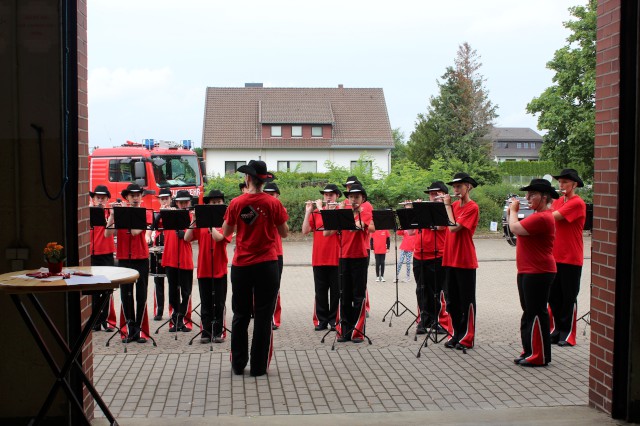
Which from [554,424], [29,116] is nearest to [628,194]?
[554,424]

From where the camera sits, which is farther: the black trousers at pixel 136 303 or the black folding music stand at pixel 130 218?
the black trousers at pixel 136 303

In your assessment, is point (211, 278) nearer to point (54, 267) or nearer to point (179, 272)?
point (179, 272)

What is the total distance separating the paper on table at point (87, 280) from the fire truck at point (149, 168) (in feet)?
55.8

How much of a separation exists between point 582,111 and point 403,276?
23.2 meters

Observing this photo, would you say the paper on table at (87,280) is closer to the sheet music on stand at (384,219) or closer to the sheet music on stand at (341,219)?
the sheet music on stand at (341,219)

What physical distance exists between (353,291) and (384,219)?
3.77 feet

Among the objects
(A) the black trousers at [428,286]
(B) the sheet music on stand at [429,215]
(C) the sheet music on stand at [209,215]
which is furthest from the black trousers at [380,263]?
(C) the sheet music on stand at [209,215]

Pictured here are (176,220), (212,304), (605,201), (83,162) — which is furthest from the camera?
(212,304)

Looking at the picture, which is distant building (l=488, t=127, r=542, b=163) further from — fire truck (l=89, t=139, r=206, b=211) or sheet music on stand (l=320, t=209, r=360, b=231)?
sheet music on stand (l=320, t=209, r=360, b=231)

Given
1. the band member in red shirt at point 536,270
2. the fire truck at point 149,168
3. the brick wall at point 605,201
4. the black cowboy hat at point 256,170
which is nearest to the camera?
the brick wall at point 605,201

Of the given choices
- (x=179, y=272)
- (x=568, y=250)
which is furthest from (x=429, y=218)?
(x=179, y=272)

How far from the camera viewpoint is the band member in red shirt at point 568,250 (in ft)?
28.9

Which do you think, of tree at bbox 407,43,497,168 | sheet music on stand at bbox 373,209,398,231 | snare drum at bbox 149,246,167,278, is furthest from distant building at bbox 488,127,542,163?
sheet music on stand at bbox 373,209,398,231

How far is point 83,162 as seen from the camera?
558cm
